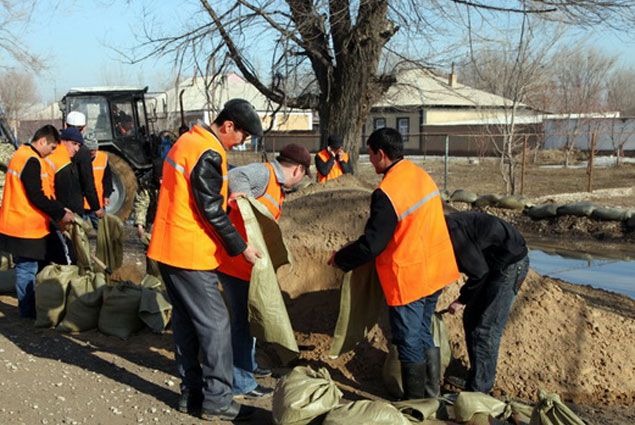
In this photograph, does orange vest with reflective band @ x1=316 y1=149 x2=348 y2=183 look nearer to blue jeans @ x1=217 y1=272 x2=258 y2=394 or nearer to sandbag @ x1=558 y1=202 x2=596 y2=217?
sandbag @ x1=558 y1=202 x2=596 y2=217

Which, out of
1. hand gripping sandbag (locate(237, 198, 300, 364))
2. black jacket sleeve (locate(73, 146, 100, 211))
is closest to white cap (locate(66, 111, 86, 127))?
black jacket sleeve (locate(73, 146, 100, 211))

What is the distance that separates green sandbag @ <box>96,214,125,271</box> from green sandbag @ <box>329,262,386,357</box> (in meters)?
2.77

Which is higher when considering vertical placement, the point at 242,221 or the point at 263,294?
the point at 242,221

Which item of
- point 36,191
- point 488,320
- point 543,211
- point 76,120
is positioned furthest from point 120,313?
point 543,211

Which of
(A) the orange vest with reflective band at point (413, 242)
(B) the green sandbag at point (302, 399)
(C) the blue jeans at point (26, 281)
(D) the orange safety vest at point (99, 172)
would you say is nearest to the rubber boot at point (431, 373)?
(A) the orange vest with reflective band at point (413, 242)

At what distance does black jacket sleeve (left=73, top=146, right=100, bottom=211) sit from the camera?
272 inches

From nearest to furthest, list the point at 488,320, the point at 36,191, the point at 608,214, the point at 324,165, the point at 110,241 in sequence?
1. the point at 488,320
2. the point at 36,191
3. the point at 110,241
4. the point at 324,165
5. the point at 608,214

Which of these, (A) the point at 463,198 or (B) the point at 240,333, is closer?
(B) the point at 240,333

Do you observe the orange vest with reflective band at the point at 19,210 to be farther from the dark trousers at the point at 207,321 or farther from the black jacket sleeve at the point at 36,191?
the dark trousers at the point at 207,321

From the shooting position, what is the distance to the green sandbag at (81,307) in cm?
555

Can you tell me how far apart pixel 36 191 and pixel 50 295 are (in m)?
0.82

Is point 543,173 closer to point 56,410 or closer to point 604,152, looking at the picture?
point 604,152

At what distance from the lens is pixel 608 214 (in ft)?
39.8

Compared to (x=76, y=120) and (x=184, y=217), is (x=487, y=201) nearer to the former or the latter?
(x=76, y=120)
